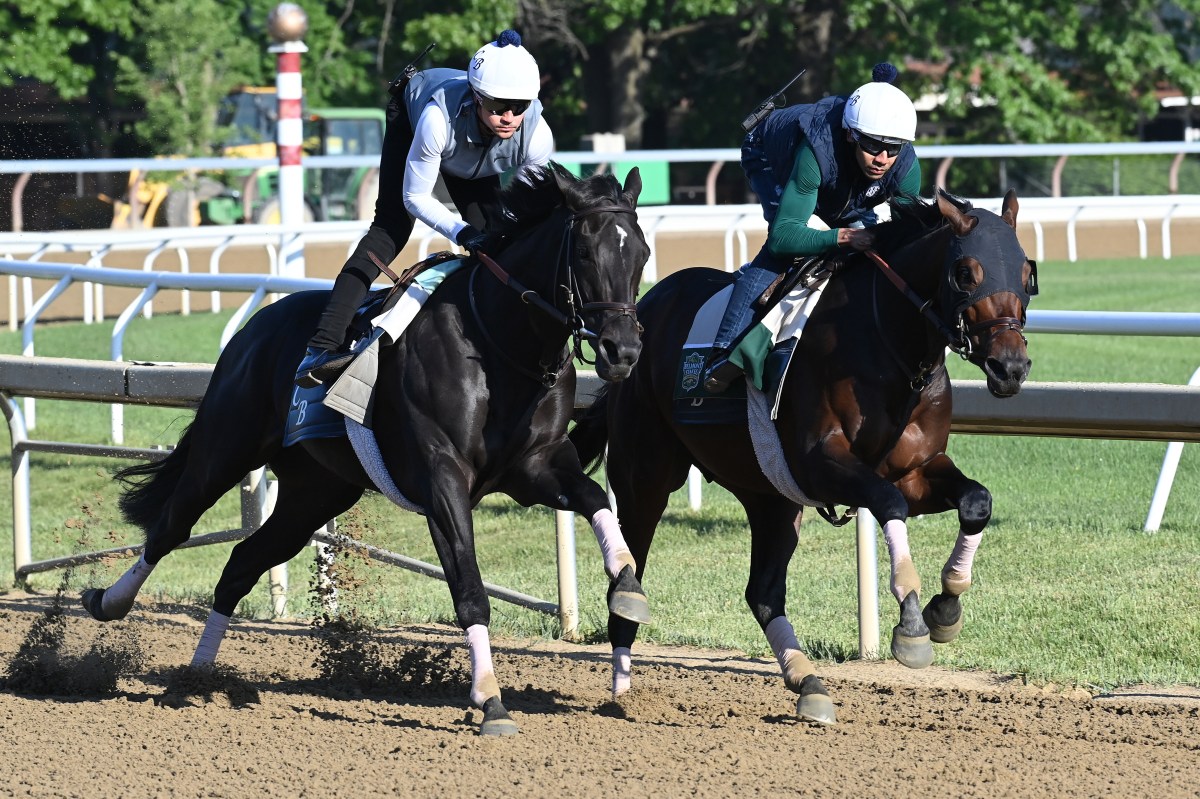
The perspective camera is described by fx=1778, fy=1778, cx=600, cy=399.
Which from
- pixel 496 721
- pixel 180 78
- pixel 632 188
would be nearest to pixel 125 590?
pixel 496 721

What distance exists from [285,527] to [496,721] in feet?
4.50

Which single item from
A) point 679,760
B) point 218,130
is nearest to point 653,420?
point 679,760

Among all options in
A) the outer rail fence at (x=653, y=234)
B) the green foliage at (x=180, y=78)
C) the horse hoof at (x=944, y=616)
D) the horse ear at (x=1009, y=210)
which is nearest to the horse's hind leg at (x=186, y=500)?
the horse hoof at (x=944, y=616)

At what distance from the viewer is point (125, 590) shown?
608cm

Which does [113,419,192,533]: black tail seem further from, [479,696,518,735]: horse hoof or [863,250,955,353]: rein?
[863,250,955,353]: rein

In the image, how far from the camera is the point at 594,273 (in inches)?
187

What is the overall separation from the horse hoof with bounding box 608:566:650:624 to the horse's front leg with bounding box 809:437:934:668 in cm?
61

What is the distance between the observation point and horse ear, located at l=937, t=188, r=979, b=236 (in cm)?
493

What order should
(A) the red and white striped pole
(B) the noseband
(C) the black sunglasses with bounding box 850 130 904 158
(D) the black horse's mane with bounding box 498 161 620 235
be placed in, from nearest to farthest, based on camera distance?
1. (B) the noseband
2. (D) the black horse's mane with bounding box 498 161 620 235
3. (C) the black sunglasses with bounding box 850 130 904 158
4. (A) the red and white striped pole

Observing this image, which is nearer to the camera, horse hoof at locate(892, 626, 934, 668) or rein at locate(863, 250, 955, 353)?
horse hoof at locate(892, 626, 934, 668)

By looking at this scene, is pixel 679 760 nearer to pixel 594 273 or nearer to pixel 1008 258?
pixel 594 273

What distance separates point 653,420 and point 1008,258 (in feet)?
4.93

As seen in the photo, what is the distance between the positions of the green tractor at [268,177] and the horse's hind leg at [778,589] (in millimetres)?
12405

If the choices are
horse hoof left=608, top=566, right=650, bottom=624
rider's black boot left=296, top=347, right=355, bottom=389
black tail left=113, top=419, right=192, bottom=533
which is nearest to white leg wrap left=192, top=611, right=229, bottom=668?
black tail left=113, top=419, right=192, bottom=533
